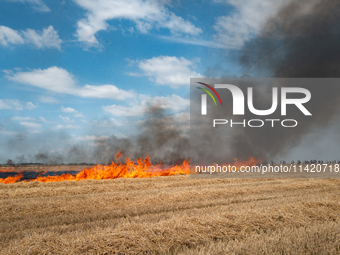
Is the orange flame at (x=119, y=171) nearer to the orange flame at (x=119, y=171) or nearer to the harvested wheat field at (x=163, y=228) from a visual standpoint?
the orange flame at (x=119, y=171)

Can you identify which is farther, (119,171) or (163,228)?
(119,171)

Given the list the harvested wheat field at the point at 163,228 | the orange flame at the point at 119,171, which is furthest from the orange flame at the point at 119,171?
the harvested wheat field at the point at 163,228

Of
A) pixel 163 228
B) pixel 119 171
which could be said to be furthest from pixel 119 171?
pixel 163 228

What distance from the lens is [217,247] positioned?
5176 millimetres

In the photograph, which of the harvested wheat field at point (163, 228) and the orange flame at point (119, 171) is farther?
the orange flame at point (119, 171)

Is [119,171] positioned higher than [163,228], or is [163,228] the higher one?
[163,228]

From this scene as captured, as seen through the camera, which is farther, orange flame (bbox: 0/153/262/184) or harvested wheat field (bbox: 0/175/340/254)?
orange flame (bbox: 0/153/262/184)

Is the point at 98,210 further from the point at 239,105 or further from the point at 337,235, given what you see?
the point at 239,105

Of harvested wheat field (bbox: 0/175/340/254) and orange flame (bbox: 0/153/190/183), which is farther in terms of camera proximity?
orange flame (bbox: 0/153/190/183)

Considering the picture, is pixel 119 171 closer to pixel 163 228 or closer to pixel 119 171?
pixel 119 171

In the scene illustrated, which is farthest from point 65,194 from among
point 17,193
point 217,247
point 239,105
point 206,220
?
point 239,105

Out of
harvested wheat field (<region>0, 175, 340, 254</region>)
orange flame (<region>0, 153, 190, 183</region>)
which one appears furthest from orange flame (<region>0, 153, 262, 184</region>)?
harvested wheat field (<region>0, 175, 340, 254</region>)

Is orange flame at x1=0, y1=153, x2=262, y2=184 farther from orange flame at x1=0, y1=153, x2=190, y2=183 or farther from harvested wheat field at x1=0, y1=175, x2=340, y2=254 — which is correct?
harvested wheat field at x1=0, y1=175, x2=340, y2=254

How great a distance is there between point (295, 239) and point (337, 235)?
52.0 inches
